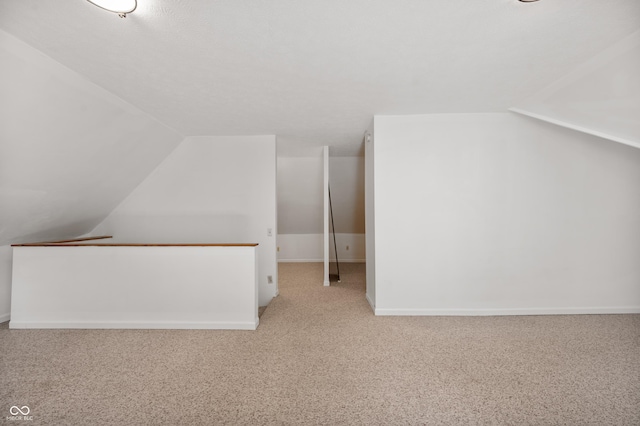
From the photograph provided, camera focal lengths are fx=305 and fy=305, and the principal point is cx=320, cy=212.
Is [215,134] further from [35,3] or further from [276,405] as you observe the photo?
[276,405]

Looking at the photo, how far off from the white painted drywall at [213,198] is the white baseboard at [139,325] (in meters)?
1.21

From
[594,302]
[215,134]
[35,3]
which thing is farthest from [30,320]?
[594,302]

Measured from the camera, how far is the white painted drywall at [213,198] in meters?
4.37

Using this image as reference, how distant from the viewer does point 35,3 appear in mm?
1616

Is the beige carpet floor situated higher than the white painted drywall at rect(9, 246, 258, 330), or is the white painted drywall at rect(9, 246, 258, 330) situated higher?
the white painted drywall at rect(9, 246, 258, 330)

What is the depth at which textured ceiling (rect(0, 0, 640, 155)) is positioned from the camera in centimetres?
172

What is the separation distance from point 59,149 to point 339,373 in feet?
10.4

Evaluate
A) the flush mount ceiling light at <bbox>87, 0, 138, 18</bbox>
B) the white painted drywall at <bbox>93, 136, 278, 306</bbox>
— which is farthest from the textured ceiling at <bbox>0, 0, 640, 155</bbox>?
the white painted drywall at <bbox>93, 136, 278, 306</bbox>

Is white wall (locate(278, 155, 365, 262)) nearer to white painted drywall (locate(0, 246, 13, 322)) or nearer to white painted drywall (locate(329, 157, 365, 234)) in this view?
white painted drywall (locate(329, 157, 365, 234))

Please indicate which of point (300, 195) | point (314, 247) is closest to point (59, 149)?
point (300, 195)

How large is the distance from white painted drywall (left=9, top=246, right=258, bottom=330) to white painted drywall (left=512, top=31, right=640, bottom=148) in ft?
10.8

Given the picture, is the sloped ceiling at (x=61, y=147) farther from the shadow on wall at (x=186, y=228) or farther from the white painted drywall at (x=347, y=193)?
the white painted drywall at (x=347, y=193)

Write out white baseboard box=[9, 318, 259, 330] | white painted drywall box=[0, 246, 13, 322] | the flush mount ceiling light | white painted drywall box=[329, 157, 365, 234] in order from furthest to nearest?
white painted drywall box=[329, 157, 365, 234]
white painted drywall box=[0, 246, 13, 322]
white baseboard box=[9, 318, 259, 330]
the flush mount ceiling light

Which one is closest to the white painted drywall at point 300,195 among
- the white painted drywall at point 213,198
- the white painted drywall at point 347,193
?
the white painted drywall at point 347,193
